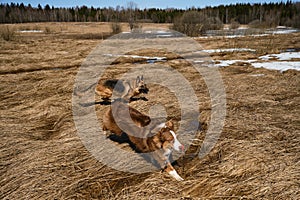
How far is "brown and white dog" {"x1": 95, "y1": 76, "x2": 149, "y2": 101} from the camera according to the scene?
582 cm

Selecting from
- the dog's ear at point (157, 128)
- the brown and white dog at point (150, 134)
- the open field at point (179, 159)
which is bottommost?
the open field at point (179, 159)

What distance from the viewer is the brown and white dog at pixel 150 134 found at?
109 inches

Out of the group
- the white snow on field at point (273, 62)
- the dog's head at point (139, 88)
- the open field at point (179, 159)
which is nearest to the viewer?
the open field at point (179, 159)

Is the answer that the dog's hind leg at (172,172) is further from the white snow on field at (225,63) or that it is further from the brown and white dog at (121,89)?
the white snow on field at (225,63)

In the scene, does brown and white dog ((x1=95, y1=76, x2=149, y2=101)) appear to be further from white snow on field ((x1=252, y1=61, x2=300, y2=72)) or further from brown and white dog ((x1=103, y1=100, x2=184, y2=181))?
white snow on field ((x1=252, y1=61, x2=300, y2=72))

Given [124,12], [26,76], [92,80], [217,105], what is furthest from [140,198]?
[124,12]

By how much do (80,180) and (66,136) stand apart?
136 cm

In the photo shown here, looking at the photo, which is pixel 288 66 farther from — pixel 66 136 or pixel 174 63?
pixel 66 136

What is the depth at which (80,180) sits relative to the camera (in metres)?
2.80

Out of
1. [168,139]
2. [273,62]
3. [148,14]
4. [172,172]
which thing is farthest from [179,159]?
[148,14]

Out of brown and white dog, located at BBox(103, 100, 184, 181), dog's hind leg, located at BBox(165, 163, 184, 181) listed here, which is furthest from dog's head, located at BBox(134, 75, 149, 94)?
dog's hind leg, located at BBox(165, 163, 184, 181)

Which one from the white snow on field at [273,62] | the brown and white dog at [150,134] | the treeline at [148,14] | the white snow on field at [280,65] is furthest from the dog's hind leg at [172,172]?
the treeline at [148,14]

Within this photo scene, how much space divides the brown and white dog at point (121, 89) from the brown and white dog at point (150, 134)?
225 centimetres

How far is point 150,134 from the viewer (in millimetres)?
2908
